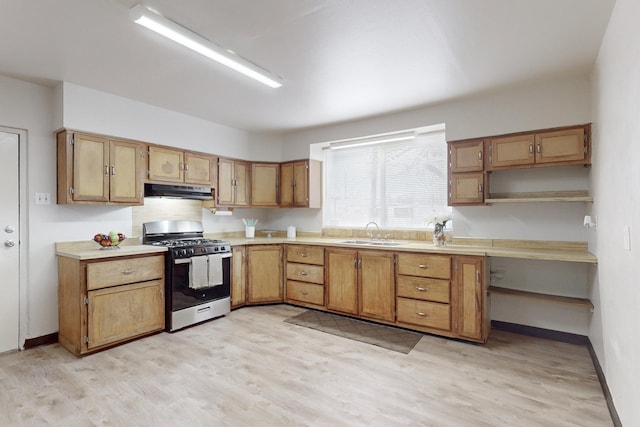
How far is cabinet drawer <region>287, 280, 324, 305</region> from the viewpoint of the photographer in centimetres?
432

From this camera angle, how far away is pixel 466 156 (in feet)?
11.9

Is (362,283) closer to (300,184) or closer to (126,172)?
(300,184)

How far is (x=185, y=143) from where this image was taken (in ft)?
14.1

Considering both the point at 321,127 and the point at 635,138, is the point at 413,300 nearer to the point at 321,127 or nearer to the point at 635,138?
the point at 635,138

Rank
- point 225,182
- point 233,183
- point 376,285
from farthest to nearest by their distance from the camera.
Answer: point 233,183
point 225,182
point 376,285

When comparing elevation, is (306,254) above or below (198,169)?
below

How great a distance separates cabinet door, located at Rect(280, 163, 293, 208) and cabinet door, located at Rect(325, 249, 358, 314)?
1275mm

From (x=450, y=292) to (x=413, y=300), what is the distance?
41 centimetres

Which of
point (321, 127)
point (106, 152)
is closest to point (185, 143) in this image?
point (106, 152)

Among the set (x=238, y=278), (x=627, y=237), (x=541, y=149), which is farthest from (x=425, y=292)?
(x=238, y=278)

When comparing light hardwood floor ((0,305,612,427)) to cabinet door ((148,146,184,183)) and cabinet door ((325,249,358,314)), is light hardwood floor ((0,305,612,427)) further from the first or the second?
cabinet door ((148,146,184,183))

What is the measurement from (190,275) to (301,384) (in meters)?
1.89

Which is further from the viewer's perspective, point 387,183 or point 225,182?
point 225,182

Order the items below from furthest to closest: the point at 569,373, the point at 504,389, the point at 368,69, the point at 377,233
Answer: the point at 377,233 < the point at 368,69 < the point at 569,373 < the point at 504,389
